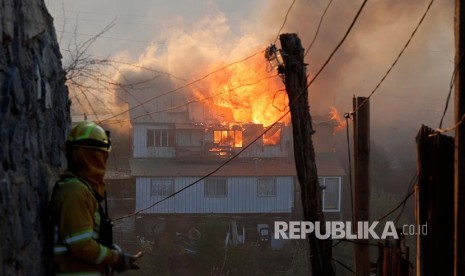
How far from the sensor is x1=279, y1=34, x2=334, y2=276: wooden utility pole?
25.2 feet

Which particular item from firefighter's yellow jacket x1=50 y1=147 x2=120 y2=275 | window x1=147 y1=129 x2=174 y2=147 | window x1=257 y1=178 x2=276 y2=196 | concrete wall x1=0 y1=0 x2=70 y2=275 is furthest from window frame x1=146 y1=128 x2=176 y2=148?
firefighter's yellow jacket x1=50 y1=147 x2=120 y2=275

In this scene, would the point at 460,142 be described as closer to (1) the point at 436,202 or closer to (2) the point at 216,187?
(1) the point at 436,202

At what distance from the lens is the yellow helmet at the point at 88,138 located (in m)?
4.05

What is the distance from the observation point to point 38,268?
401 centimetres

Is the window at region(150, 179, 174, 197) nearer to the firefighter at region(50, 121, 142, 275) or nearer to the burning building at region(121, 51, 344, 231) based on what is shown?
the burning building at region(121, 51, 344, 231)

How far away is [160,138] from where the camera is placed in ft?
122

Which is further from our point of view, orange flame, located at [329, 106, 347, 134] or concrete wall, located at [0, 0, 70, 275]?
orange flame, located at [329, 106, 347, 134]

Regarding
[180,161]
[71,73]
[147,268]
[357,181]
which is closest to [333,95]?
[180,161]

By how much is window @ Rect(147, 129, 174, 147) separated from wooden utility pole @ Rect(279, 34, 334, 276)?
96.7 feet

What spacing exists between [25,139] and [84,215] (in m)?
0.79

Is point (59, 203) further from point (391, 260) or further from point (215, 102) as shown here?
point (215, 102)

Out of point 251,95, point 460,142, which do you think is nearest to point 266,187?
point 251,95

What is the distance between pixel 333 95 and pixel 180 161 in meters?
14.1

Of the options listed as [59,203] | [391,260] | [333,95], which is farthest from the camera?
[333,95]
